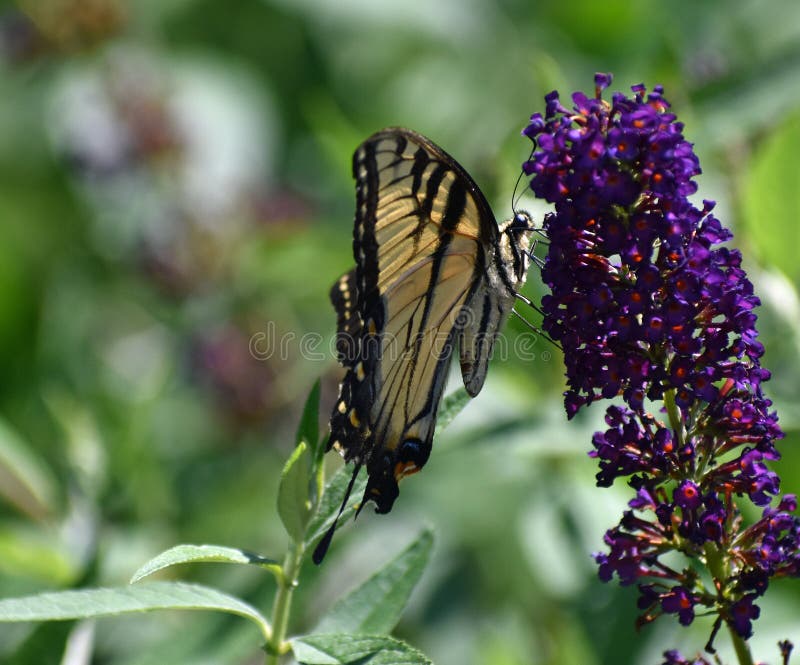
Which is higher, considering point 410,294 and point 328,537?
point 410,294

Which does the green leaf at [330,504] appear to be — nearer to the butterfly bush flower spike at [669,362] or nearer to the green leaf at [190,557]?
→ the green leaf at [190,557]

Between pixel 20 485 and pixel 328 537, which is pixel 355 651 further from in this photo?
pixel 20 485

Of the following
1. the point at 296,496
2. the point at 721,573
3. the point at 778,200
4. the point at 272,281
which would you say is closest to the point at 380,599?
the point at 296,496

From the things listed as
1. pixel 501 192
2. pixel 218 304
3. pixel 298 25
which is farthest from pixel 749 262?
pixel 298 25

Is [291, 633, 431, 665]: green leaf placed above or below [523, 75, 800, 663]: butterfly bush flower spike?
below

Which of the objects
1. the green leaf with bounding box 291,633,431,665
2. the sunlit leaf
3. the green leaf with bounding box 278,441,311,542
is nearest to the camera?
the green leaf with bounding box 291,633,431,665

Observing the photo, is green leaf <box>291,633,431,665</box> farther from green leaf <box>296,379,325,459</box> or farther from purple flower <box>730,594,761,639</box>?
purple flower <box>730,594,761,639</box>

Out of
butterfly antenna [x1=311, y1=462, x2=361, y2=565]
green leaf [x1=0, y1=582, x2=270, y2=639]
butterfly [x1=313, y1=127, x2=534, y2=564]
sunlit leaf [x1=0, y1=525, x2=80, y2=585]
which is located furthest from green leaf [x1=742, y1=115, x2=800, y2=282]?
sunlit leaf [x1=0, y1=525, x2=80, y2=585]
